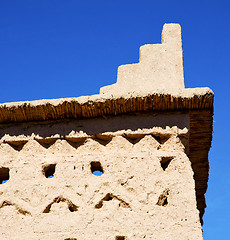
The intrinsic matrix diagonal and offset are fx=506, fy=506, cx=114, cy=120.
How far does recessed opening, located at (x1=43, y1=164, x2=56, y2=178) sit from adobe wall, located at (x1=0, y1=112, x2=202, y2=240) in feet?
0.04

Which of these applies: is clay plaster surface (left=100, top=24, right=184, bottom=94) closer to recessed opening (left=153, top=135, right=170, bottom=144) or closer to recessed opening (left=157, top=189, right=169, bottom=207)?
recessed opening (left=153, top=135, right=170, bottom=144)

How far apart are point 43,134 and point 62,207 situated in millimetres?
856

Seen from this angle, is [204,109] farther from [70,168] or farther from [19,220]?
[19,220]

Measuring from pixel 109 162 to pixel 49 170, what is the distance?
57cm

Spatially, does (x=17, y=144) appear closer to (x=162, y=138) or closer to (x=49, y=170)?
(x=49, y=170)

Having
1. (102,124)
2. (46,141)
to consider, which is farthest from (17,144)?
(102,124)

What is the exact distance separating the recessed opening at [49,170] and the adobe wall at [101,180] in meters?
0.01

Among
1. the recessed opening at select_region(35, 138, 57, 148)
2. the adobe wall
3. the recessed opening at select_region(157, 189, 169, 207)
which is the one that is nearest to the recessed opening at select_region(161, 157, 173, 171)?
the adobe wall

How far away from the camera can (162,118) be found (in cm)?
467

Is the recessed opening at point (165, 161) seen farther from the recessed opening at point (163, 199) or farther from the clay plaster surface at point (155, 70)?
the clay plaster surface at point (155, 70)

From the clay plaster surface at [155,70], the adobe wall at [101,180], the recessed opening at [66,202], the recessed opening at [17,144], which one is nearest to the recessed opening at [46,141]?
the adobe wall at [101,180]

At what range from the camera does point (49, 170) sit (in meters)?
4.59

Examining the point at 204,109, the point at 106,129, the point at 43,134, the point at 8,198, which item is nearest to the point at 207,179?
the point at 204,109

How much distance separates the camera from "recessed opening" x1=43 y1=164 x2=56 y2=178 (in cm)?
453
